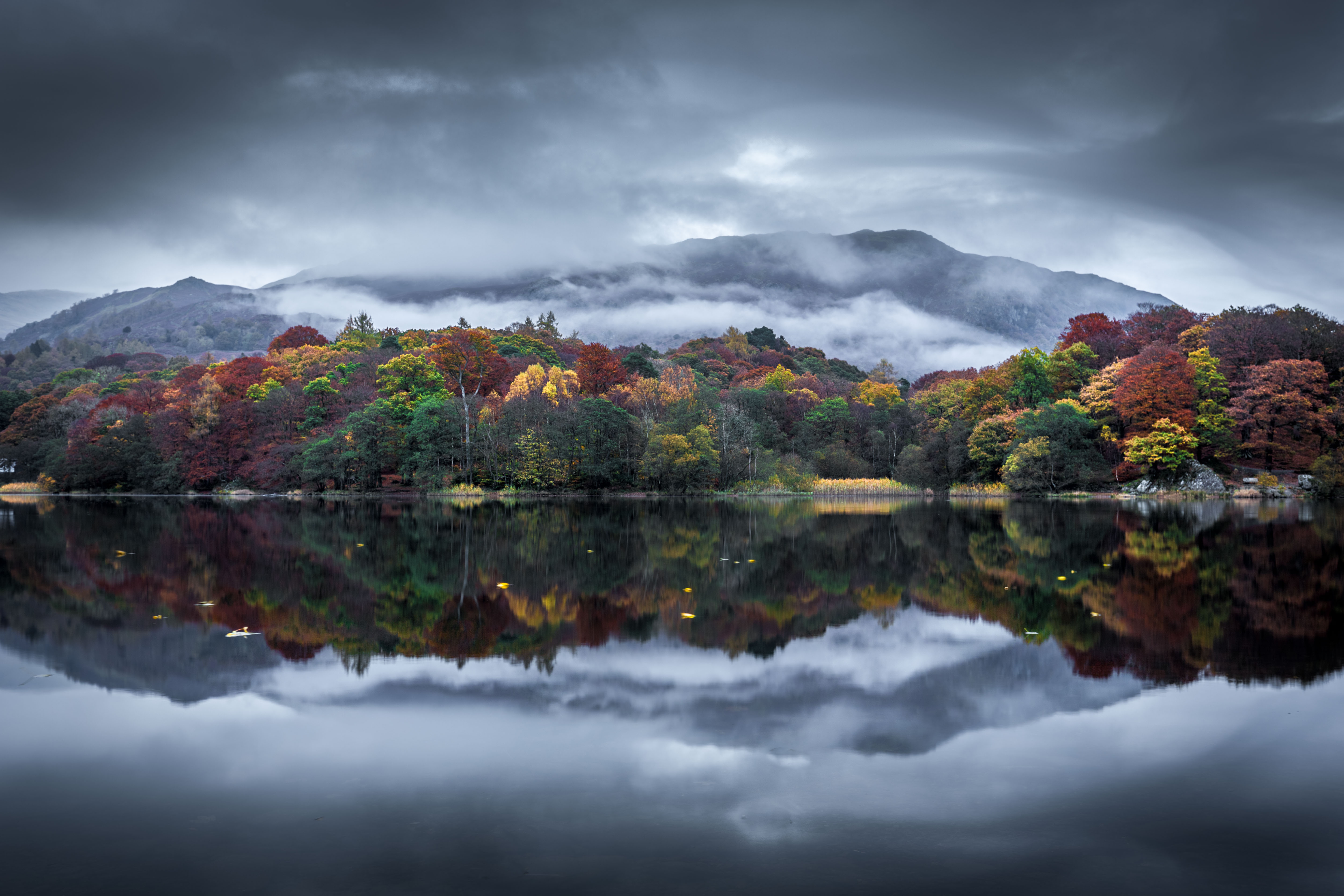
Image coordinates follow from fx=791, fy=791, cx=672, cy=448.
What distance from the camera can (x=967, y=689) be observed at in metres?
5.98

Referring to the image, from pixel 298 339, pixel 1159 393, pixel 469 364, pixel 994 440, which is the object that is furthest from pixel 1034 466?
pixel 298 339

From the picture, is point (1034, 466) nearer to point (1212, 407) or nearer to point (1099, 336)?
point (1212, 407)

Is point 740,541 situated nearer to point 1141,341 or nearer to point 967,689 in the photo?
point 967,689

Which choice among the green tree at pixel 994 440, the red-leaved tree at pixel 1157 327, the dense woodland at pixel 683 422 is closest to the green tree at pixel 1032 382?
the dense woodland at pixel 683 422

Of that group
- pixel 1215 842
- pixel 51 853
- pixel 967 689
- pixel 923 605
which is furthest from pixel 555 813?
pixel 923 605

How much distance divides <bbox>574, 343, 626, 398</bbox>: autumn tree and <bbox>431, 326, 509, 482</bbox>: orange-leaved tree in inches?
218

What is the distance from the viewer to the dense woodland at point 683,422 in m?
39.9

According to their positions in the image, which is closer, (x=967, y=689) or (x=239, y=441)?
(x=967, y=689)

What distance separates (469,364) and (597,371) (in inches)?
352

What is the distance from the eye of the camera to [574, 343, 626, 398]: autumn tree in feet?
185

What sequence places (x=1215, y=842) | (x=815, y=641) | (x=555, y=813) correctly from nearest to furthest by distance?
1. (x=1215, y=842)
2. (x=555, y=813)
3. (x=815, y=641)

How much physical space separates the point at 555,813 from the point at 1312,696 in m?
5.58

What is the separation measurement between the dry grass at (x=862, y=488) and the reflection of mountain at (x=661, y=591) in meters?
29.4

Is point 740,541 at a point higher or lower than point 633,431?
lower
